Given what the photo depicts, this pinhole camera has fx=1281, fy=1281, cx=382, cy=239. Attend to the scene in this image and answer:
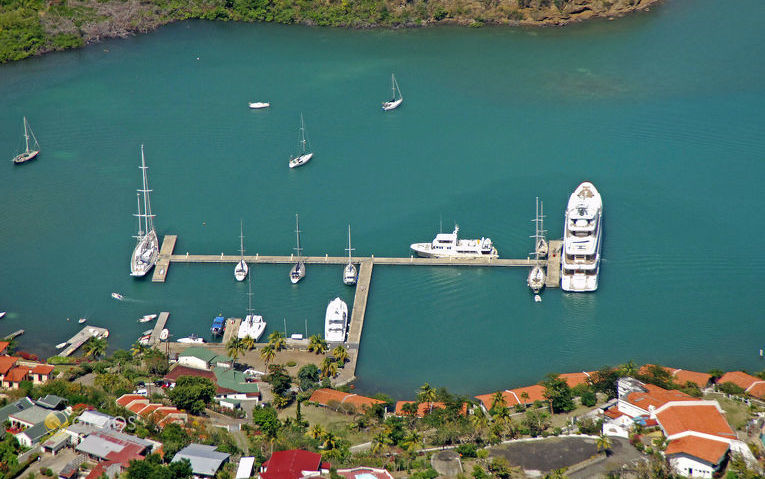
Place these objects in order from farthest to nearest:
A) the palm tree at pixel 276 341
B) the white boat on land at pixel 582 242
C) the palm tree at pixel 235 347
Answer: the white boat on land at pixel 582 242 → the palm tree at pixel 276 341 → the palm tree at pixel 235 347

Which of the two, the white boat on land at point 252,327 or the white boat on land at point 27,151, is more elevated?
the white boat on land at point 27,151

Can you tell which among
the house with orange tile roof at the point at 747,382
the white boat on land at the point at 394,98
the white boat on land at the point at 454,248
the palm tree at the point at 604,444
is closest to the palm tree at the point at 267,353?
the white boat on land at the point at 454,248

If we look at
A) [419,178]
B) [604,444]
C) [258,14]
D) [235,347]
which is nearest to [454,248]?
[419,178]

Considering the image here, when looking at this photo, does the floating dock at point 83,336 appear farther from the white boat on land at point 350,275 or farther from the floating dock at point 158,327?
the white boat on land at point 350,275

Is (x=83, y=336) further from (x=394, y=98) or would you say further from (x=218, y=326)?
(x=394, y=98)

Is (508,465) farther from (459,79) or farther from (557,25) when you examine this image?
(557,25)
